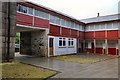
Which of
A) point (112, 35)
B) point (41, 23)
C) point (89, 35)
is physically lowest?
point (112, 35)

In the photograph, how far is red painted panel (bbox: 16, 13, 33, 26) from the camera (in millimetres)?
15750

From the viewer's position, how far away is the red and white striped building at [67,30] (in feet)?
56.7

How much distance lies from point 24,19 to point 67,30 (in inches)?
367

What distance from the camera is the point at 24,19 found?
16469 millimetres

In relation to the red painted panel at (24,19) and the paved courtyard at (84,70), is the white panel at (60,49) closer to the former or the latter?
the red painted panel at (24,19)

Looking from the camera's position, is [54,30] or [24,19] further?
[54,30]

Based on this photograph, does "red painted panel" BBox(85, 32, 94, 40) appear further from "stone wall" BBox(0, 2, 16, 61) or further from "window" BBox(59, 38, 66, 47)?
"stone wall" BBox(0, 2, 16, 61)

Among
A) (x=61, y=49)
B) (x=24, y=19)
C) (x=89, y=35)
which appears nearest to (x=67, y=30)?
(x=61, y=49)

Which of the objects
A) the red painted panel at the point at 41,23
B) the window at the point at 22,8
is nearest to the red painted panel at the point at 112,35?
the red painted panel at the point at 41,23

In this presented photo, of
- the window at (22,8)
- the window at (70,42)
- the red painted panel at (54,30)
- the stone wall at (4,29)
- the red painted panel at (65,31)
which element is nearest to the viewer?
the stone wall at (4,29)

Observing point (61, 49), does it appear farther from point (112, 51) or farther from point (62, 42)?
point (112, 51)

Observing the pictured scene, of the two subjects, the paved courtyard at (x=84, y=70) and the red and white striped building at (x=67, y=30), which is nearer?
the paved courtyard at (x=84, y=70)

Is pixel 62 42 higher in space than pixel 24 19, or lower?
lower

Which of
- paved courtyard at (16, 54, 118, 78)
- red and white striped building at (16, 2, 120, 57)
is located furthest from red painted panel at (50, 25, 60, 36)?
paved courtyard at (16, 54, 118, 78)
